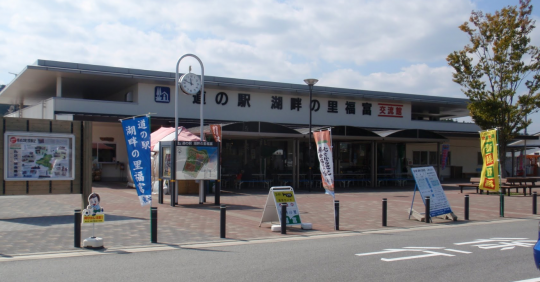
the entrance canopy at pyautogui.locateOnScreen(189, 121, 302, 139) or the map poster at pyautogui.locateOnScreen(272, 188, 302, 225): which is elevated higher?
the entrance canopy at pyautogui.locateOnScreen(189, 121, 302, 139)

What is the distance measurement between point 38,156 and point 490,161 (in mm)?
16351

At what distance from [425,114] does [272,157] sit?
61.3ft

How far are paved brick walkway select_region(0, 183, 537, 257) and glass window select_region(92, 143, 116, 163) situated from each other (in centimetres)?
769

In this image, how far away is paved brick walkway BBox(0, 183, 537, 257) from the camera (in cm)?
1054

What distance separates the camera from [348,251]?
9336 mm

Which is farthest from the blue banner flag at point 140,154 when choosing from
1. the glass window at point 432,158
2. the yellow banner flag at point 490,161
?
the glass window at point 432,158

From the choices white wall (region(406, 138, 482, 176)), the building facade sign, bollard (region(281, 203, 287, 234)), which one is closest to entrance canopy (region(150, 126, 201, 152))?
the building facade sign

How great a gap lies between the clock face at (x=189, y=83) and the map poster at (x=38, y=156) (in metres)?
5.89

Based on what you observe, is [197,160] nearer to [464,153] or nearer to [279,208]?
[279,208]

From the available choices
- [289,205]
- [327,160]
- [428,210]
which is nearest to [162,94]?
[327,160]

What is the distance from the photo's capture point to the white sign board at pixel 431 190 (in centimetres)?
1440

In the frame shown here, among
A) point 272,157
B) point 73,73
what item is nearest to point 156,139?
point 73,73

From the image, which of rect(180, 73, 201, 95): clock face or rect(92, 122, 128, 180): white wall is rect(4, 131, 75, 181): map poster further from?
rect(92, 122, 128, 180): white wall

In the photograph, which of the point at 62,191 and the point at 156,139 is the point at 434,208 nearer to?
the point at 62,191
